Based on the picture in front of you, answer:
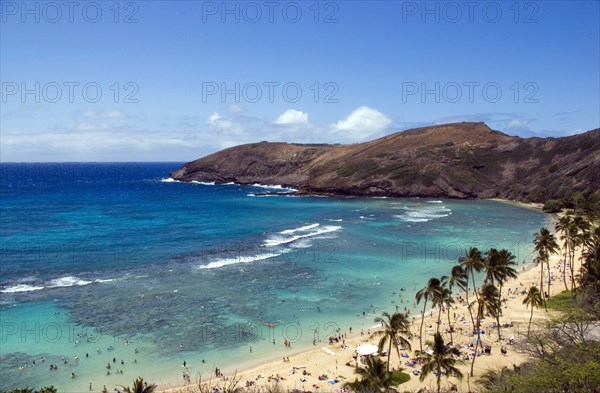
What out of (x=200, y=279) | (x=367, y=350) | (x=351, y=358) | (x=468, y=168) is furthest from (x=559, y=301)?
(x=468, y=168)

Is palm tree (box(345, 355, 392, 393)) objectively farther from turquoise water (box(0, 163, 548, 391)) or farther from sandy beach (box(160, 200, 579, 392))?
turquoise water (box(0, 163, 548, 391))

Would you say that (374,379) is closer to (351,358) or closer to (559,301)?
(351,358)

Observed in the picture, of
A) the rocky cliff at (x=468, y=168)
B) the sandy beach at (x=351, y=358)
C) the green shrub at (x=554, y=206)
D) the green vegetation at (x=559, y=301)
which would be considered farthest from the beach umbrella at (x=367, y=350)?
the rocky cliff at (x=468, y=168)

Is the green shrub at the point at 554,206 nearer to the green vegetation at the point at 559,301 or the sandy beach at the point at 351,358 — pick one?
the green vegetation at the point at 559,301

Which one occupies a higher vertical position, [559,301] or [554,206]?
[554,206]

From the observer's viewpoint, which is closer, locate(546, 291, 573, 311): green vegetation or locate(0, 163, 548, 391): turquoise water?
locate(0, 163, 548, 391): turquoise water

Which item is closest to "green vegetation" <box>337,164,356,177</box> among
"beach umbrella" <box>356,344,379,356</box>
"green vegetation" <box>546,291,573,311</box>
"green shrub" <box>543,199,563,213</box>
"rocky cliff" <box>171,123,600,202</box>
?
"rocky cliff" <box>171,123,600,202</box>
